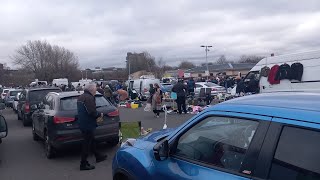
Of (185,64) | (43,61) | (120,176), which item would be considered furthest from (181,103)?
(185,64)

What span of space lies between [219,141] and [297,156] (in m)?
0.93

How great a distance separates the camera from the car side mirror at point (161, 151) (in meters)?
3.62

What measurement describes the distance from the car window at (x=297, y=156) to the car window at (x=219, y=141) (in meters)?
0.29

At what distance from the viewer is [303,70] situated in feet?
47.4

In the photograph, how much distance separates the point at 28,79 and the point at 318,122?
9629 centimetres

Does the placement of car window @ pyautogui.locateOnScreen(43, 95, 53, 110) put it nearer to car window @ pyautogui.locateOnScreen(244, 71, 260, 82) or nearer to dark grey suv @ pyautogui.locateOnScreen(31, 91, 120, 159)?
dark grey suv @ pyautogui.locateOnScreen(31, 91, 120, 159)

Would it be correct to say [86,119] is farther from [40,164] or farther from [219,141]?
[219,141]

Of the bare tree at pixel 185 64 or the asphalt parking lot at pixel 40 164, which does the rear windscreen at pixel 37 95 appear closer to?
the asphalt parking lot at pixel 40 164

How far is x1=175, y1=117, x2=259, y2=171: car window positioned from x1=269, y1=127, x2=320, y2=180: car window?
29 cm

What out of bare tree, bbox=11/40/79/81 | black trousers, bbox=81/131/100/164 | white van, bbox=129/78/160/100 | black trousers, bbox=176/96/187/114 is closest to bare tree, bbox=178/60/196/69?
bare tree, bbox=11/40/79/81

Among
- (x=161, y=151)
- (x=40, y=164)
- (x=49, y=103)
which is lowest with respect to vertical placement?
(x=40, y=164)

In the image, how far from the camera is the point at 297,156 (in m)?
2.52

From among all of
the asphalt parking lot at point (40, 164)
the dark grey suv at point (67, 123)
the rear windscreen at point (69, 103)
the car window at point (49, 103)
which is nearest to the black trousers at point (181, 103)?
the asphalt parking lot at point (40, 164)

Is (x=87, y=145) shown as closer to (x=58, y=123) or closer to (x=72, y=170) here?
(x=72, y=170)
